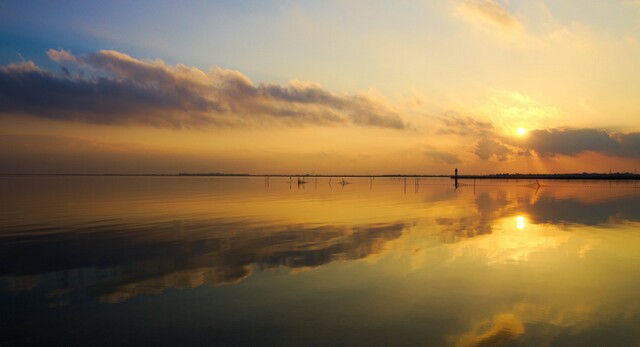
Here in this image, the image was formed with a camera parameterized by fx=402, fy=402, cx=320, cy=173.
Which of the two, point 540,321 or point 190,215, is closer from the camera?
point 540,321

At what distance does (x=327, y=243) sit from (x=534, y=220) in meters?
19.9

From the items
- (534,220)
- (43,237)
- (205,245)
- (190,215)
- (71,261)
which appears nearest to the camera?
(71,261)

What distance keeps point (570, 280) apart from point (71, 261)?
1950cm

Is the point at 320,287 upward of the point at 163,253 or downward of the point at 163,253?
downward

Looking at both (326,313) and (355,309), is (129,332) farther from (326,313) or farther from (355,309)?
(355,309)

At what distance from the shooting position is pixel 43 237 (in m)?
22.9

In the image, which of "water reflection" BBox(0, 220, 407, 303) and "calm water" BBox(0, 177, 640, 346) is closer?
"calm water" BBox(0, 177, 640, 346)

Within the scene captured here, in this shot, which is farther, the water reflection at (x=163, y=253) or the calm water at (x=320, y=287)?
the water reflection at (x=163, y=253)

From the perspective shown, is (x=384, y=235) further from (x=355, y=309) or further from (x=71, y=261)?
(x=71, y=261)

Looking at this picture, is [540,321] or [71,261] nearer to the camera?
[540,321]

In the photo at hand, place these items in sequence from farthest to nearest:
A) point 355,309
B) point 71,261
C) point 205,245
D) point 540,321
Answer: point 205,245 → point 71,261 → point 355,309 → point 540,321

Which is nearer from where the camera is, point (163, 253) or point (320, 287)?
point (320, 287)


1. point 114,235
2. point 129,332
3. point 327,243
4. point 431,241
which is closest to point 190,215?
point 114,235

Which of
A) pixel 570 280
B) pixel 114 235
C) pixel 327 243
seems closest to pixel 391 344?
pixel 570 280
